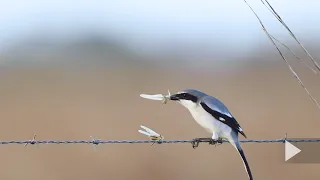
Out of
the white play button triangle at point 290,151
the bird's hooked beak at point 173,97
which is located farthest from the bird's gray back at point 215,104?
the white play button triangle at point 290,151

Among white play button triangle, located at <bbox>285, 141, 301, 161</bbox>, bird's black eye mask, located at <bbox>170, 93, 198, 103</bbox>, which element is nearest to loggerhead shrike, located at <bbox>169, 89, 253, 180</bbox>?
bird's black eye mask, located at <bbox>170, 93, 198, 103</bbox>

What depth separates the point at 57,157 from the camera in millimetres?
7508

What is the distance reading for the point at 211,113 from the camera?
3.05m

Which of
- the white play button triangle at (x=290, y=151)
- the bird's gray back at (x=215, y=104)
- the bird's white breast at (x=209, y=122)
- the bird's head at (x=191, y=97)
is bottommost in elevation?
the white play button triangle at (x=290, y=151)

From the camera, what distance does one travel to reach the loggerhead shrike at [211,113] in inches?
120

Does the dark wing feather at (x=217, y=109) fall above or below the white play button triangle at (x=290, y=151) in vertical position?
above

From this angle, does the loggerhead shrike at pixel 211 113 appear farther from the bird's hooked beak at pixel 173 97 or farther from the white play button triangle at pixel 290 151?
the white play button triangle at pixel 290 151

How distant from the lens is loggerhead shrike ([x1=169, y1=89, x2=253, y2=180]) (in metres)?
3.06

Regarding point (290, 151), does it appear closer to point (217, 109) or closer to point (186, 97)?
point (217, 109)

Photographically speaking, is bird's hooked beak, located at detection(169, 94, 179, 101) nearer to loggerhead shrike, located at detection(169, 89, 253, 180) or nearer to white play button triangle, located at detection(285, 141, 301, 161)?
loggerhead shrike, located at detection(169, 89, 253, 180)

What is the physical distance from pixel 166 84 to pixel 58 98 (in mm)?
2166

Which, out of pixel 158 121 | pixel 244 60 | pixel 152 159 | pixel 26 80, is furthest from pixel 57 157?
pixel 244 60

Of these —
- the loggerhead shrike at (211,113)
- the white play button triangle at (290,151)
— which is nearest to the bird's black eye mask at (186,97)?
the loggerhead shrike at (211,113)

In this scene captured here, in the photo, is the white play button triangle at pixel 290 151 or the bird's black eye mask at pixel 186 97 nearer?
the bird's black eye mask at pixel 186 97
